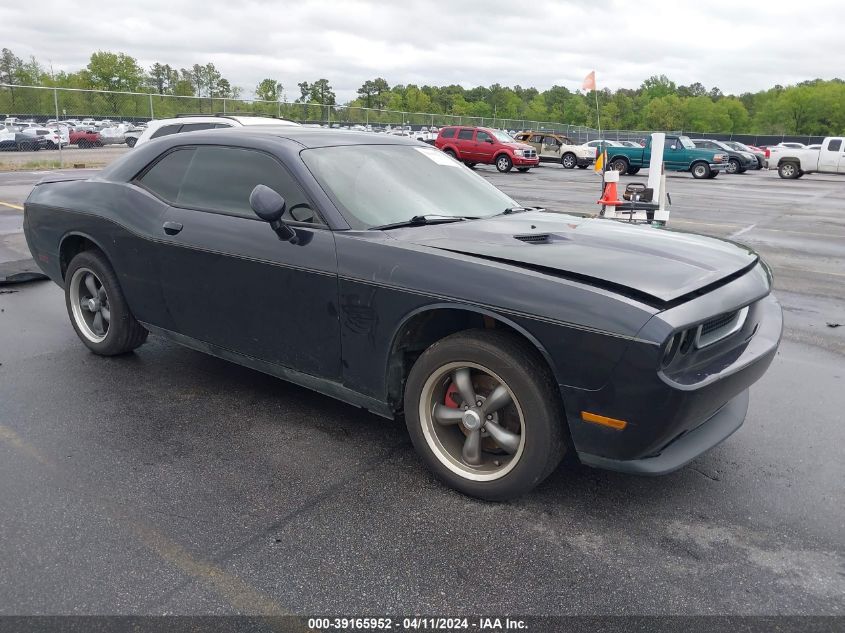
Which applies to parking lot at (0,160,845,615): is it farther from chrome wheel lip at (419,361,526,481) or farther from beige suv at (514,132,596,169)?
beige suv at (514,132,596,169)

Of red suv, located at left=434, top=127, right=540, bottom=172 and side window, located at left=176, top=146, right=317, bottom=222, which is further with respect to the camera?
red suv, located at left=434, top=127, right=540, bottom=172

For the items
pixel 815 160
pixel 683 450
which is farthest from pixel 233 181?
pixel 815 160

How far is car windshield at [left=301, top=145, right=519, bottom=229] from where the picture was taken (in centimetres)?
354

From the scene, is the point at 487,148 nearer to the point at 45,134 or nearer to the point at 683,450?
the point at 45,134

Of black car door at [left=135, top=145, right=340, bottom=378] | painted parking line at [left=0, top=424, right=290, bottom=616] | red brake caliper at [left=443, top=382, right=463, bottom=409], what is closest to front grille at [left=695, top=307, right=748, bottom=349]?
red brake caliper at [left=443, top=382, right=463, bottom=409]

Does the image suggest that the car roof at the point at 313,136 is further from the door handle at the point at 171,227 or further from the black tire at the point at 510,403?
the black tire at the point at 510,403

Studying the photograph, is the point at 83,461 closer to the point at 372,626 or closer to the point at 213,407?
the point at 213,407

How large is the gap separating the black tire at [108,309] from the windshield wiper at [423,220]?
2.13 meters

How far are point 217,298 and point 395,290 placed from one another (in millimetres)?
1279

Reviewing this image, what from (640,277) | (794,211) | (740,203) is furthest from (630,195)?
(740,203)

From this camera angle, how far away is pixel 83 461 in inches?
134

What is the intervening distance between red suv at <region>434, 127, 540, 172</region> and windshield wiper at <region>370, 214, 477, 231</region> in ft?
86.3

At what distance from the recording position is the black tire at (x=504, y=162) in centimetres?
2925

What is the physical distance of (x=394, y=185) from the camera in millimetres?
3795
